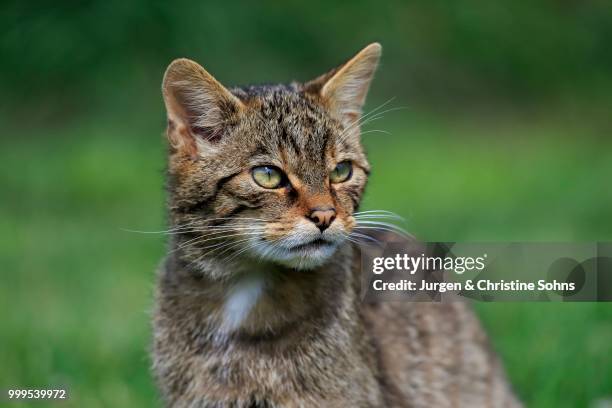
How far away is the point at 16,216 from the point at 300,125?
4.72 meters

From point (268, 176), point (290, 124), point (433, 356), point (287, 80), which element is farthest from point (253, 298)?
point (287, 80)

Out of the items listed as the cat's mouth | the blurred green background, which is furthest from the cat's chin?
the blurred green background

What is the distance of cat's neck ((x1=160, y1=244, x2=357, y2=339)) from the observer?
3.66 metres

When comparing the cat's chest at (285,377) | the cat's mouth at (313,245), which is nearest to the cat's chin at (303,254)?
the cat's mouth at (313,245)

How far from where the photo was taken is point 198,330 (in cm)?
373

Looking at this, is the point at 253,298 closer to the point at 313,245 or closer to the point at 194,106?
the point at 313,245

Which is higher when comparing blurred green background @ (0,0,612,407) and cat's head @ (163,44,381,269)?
blurred green background @ (0,0,612,407)

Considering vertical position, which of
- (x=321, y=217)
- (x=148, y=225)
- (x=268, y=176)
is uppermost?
(x=148, y=225)

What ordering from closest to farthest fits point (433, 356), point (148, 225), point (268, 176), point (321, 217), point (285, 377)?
point (321, 217) → point (268, 176) → point (285, 377) → point (433, 356) → point (148, 225)

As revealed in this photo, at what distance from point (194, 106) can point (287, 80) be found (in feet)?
21.1

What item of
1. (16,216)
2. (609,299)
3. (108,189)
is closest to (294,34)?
(108,189)

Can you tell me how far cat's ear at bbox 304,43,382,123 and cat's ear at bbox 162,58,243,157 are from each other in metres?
0.38

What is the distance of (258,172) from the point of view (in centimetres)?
353

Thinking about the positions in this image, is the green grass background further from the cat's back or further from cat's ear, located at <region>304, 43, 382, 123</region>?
cat's ear, located at <region>304, 43, 382, 123</region>
